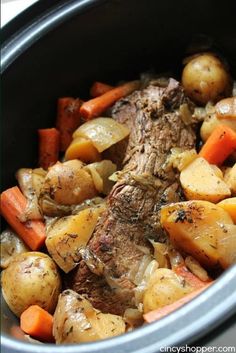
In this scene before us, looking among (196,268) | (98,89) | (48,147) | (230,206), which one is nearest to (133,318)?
(196,268)

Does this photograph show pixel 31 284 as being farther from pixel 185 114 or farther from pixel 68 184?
pixel 185 114

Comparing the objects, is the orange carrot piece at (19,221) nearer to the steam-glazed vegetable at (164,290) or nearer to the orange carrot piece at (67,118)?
the orange carrot piece at (67,118)

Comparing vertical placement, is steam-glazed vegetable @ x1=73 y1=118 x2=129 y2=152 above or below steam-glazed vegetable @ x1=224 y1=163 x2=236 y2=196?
above

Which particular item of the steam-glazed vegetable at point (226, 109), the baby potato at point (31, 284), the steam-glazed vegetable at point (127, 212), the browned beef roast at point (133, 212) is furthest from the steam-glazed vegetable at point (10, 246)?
the steam-glazed vegetable at point (226, 109)

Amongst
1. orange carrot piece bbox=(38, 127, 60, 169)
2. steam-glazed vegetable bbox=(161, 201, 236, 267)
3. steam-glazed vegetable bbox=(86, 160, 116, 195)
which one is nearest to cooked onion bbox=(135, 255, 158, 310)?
steam-glazed vegetable bbox=(161, 201, 236, 267)

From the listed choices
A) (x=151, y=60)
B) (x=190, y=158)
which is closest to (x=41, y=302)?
(x=190, y=158)

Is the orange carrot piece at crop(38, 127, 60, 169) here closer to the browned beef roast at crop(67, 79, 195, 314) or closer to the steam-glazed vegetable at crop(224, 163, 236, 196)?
the browned beef roast at crop(67, 79, 195, 314)

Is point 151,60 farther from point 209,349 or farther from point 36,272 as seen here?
point 209,349
